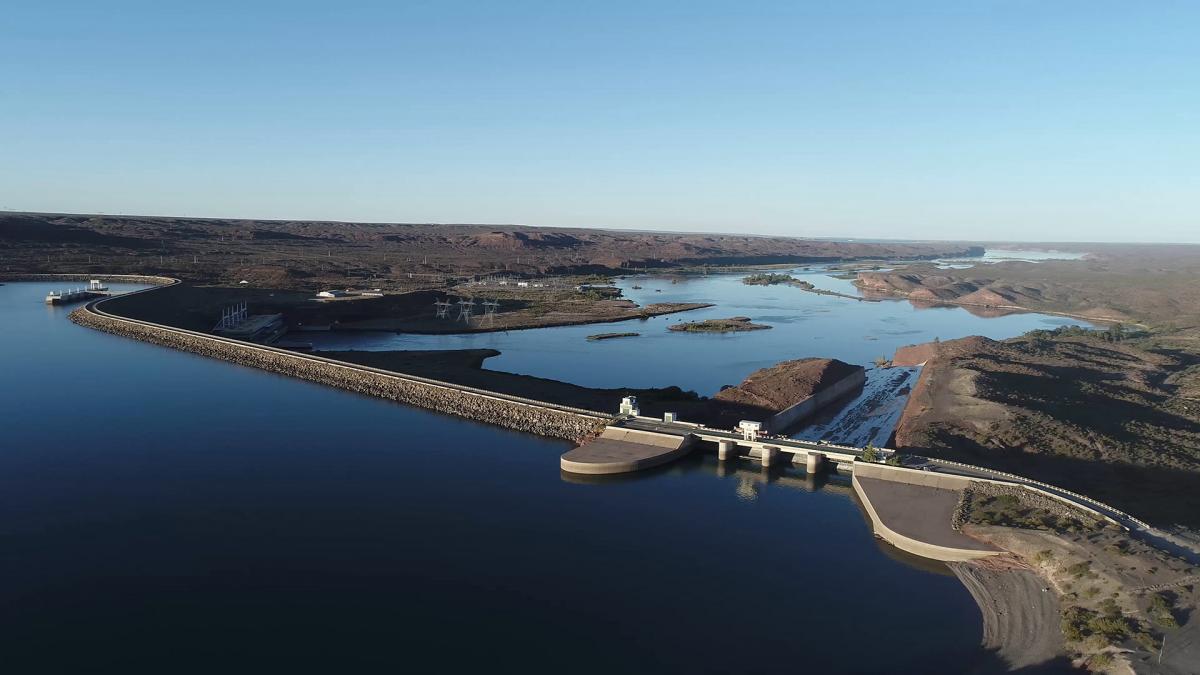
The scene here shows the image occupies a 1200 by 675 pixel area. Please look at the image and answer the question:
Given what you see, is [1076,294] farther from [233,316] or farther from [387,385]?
[233,316]

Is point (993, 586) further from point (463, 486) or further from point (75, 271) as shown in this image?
point (75, 271)

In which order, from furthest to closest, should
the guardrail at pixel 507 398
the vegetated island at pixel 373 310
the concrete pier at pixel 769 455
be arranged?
the vegetated island at pixel 373 310 < the concrete pier at pixel 769 455 < the guardrail at pixel 507 398

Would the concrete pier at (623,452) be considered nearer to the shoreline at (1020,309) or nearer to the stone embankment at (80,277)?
the shoreline at (1020,309)

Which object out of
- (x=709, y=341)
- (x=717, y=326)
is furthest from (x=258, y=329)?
(x=717, y=326)

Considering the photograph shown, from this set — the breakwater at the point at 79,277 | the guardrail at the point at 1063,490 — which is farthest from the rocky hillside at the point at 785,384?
the breakwater at the point at 79,277

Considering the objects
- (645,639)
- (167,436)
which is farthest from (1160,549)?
(167,436)

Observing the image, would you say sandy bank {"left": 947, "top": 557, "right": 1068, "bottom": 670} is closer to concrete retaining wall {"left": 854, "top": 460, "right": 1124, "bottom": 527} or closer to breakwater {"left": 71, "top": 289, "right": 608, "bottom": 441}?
concrete retaining wall {"left": 854, "top": 460, "right": 1124, "bottom": 527}
